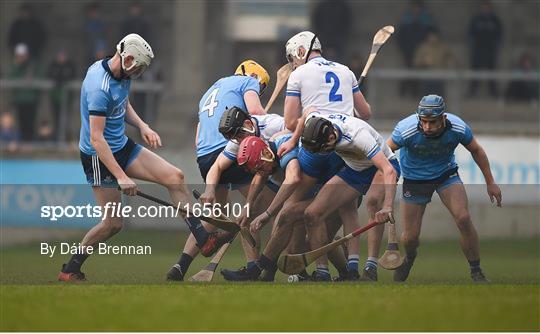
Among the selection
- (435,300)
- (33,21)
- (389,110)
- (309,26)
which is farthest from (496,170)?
(435,300)

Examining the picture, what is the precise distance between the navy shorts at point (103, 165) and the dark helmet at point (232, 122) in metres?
0.93

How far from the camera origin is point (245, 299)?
12.3 m

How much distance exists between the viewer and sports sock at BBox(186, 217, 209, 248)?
14.4 m

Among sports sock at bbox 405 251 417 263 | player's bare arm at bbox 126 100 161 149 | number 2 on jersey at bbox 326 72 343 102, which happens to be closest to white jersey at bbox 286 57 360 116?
number 2 on jersey at bbox 326 72 343 102

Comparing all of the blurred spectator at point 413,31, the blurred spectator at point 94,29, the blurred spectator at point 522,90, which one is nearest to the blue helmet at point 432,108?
the blurred spectator at point 522,90

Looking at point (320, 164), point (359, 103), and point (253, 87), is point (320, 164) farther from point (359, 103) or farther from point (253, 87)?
point (253, 87)

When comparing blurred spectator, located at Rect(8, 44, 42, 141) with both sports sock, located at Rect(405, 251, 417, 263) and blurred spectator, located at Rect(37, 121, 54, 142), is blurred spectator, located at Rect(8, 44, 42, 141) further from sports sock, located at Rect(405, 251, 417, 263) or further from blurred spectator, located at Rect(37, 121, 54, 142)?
sports sock, located at Rect(405, 251, 417, 263)

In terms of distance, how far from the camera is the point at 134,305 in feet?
39.3

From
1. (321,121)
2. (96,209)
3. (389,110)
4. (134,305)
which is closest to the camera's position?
(134,305)

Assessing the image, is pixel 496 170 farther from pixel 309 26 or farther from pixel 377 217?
pixel 377 217

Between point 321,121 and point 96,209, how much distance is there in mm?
2372

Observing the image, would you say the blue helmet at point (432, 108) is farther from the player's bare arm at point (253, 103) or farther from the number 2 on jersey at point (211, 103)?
the number 2 on jersey at point (211, 103)

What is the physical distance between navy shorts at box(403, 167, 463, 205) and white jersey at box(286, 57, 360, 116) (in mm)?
953

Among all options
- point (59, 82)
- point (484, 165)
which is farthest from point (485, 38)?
point (484, 165)
